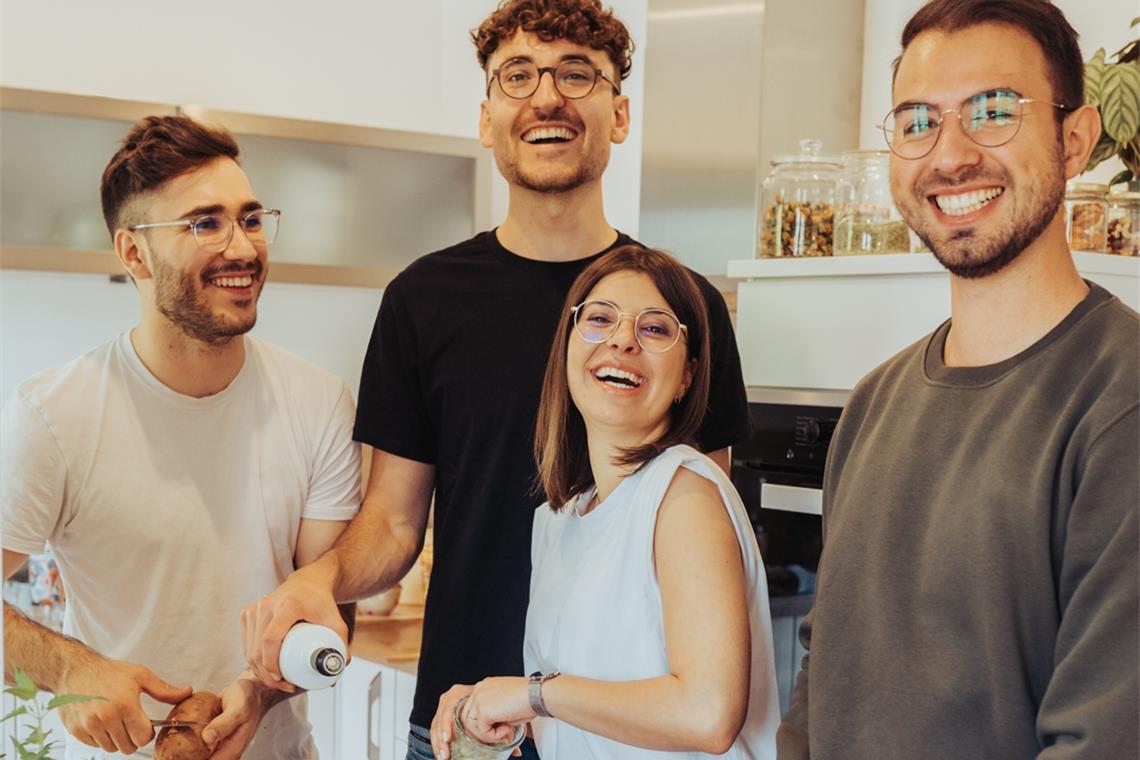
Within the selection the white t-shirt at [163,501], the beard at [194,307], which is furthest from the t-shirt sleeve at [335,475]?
the beard at [194,307]

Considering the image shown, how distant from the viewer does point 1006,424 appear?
1040 millimetres

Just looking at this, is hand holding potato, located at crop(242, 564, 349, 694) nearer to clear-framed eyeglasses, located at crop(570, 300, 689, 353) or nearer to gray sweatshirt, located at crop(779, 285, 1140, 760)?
clear-framed eyeglasses, located at crop(570, 300, 689, 353)

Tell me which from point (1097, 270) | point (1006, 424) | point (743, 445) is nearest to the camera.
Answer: point (1006, 424)

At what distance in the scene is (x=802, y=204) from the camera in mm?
2227

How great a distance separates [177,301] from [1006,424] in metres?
1.06

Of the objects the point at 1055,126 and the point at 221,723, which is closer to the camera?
the point at 1055,126

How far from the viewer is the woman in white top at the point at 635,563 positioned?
1262mm

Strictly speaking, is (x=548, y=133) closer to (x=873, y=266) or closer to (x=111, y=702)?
(x=873, y=266)

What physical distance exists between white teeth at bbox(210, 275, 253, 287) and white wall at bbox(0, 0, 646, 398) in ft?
4.97

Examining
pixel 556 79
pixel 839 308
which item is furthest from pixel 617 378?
pixel 839 308

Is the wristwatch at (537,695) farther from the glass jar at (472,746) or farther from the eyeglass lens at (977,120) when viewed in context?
the eyeglass lens at (977,120)

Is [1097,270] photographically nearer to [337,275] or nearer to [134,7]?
[337,275]

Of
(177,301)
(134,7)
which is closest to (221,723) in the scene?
(177,301)

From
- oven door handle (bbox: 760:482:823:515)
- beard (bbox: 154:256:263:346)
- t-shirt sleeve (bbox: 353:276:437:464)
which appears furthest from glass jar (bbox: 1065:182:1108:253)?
beard (bbox: 154:256:263:346)
